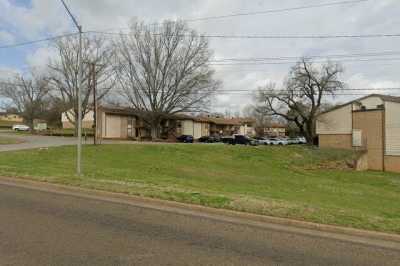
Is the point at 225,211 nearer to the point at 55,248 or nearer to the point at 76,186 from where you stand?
the point at 55,248

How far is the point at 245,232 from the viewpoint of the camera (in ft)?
23.2

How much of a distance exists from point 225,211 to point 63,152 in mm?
21120

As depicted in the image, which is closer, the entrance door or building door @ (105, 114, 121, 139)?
building door @ (105, 114, 121, 139)

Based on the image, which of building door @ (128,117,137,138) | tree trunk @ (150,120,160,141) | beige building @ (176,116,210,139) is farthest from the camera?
beige building @ (176,116,210,139)

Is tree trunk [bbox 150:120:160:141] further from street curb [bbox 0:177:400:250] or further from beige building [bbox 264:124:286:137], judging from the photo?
beige building [bbox 264:124:286:137]

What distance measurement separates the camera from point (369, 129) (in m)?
45.5

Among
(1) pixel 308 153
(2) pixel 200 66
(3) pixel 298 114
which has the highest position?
(2) pixel 200 66

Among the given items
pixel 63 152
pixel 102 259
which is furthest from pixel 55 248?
pixel 63 152

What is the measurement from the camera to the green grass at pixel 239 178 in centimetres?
928

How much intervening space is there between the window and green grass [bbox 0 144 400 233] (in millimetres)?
4327

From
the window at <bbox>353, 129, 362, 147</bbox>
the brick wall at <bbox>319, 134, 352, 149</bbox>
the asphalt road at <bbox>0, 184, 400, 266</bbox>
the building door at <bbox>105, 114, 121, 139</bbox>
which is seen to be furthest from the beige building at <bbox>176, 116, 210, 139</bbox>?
the asphalt road at <bbox>0, 184, 400, 266</bbox>

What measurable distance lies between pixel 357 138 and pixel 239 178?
99.6 ft

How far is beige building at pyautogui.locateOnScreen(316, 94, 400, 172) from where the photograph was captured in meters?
42.3

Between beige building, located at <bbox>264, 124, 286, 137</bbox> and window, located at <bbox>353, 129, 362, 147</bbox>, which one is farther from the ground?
beige building, located at <bbox>264, 124, 286, 137</bbox>
